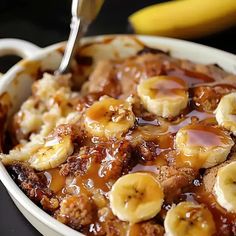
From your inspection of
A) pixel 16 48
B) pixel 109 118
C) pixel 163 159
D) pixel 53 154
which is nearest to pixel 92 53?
pixel 16 48

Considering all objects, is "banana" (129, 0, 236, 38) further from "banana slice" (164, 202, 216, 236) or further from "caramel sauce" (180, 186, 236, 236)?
"banana slice" (164, 202, 216, 236)

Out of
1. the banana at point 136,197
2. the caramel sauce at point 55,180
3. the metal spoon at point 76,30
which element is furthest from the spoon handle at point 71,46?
the banana at point 136,197

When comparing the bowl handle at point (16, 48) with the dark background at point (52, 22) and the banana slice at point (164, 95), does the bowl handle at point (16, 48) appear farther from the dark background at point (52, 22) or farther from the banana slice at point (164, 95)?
the banana slice at point (164, 95)

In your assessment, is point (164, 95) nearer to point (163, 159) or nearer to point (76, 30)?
point (163, 159)

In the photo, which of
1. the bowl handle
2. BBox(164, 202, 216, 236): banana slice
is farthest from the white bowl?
BBox(164, 202, 216, 236): banana slice

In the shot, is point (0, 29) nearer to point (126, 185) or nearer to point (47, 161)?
point (47, 161)
